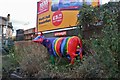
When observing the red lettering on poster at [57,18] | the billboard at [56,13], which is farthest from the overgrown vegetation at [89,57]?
the red lettering on poster at [57,18]

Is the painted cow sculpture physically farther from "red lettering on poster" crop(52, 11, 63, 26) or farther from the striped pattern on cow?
"red lettering on poster" crop(52, 11, 63, 26)

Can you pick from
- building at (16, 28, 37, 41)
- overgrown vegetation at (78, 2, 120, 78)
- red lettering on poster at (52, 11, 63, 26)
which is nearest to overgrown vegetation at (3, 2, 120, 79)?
overgrown vegetation at (78, 2, 120, 78)

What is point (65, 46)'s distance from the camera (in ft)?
26.6

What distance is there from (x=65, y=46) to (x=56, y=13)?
7281mm

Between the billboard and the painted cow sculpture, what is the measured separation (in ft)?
13.5

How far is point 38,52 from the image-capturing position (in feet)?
30.2

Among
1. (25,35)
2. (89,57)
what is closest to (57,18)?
(25,35)

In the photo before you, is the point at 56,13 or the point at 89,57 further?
the point at 56,13

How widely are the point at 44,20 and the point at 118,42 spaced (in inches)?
455

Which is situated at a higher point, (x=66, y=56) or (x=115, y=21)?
(x=115, y=21)

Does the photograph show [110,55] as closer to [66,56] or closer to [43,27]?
[66,56]

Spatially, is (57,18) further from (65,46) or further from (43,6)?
(65,46)

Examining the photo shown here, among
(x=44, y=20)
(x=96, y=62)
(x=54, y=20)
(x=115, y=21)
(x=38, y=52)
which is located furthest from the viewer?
(x=44, y=20)

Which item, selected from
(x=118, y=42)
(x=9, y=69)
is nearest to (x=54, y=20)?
(x=9, y=69)
